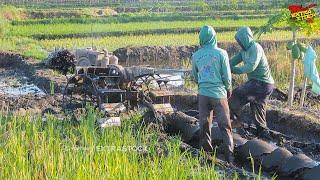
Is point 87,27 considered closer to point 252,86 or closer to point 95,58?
point 95,58

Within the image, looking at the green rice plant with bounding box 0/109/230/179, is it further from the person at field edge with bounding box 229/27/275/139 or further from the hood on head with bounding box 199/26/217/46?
the person at field edge with bounding box 229/27/275/139

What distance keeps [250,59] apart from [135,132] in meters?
1.65

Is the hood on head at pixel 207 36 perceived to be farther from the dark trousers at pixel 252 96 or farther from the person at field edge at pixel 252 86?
the dark trousers at pixel 252 96

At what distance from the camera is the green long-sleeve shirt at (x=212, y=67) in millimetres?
6465

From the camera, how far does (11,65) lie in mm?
15641

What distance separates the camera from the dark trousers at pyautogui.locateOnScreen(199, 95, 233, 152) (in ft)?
21.5

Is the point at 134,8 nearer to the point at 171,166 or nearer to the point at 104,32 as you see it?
the point at 104,32

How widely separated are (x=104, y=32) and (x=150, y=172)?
57.8 ft

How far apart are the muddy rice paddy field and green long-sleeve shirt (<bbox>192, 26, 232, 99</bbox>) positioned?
27.5 inches

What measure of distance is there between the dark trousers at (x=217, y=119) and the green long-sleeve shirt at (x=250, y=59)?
66cm

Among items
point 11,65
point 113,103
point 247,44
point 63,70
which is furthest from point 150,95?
point 11,65

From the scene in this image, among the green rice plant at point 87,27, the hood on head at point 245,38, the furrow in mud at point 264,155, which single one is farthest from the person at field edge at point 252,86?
the green rice plant at point 87,27

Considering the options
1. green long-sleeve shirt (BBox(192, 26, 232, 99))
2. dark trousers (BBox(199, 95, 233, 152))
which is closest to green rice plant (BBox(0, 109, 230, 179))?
dark trousers (BBox(199, 95, 233, 152))

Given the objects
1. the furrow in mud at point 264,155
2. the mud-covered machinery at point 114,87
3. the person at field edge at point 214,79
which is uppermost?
the person at field edge at point 214,79
